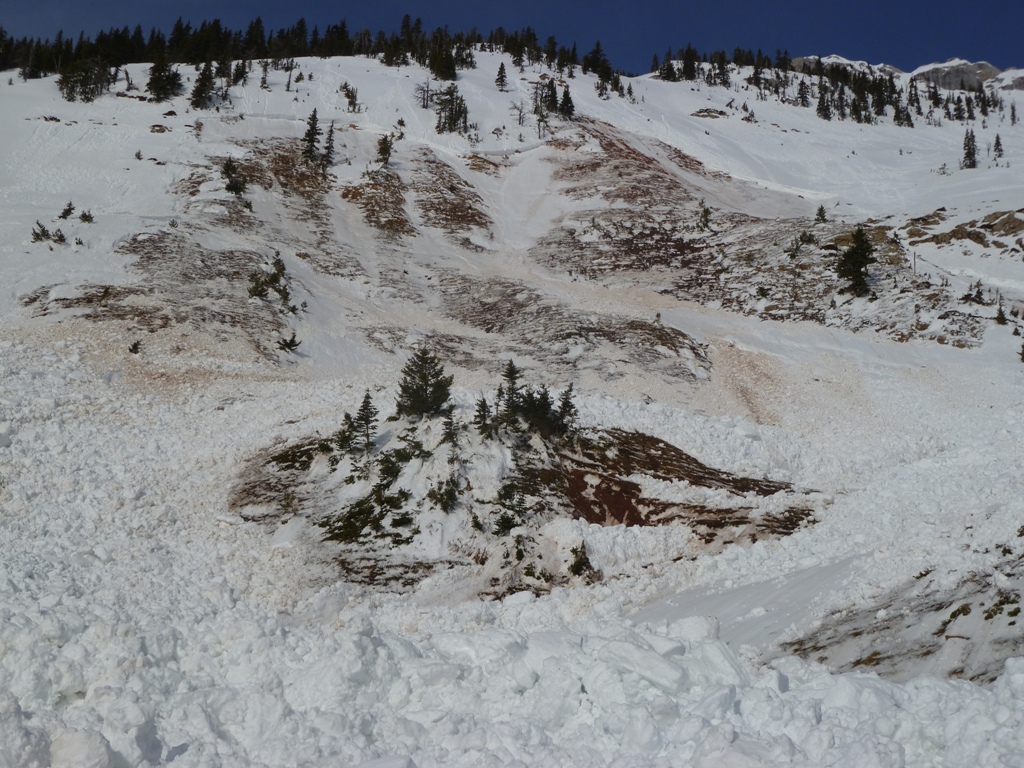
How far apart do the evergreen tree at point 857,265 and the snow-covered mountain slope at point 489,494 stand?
2.95 ft

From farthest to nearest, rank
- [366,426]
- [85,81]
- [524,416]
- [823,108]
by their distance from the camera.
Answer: [823,108]
[85,81]
[524,416]
[366,426]

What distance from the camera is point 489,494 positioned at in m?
13.4

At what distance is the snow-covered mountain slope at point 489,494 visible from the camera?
6.50 meters

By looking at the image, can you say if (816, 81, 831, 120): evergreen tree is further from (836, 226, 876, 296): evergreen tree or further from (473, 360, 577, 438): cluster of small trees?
(473, 360, 577, 438): cluster of small trees

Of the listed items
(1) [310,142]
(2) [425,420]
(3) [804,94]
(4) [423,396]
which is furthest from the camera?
(3) [804,94]

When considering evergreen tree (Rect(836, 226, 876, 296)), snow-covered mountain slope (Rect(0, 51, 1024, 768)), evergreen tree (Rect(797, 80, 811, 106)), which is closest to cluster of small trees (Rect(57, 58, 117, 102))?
snow-covered mountain slope (Rect(0, 51, 1024, 768))

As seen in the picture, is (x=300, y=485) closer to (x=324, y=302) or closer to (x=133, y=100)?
(x=324, y=302)

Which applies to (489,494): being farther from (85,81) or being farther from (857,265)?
(85,81)

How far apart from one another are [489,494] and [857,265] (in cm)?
2641

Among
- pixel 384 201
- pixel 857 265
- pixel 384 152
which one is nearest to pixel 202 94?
pixel 384 152

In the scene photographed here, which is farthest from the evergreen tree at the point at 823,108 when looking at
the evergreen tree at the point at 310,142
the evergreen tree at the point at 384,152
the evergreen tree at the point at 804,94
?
the evergreen tree at the point at 310,142

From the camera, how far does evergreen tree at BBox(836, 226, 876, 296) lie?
3130cm

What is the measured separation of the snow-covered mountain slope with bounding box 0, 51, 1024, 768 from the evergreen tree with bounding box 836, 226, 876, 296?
899 millimetres

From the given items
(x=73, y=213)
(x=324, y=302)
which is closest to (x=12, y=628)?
(x=324, y=302)
